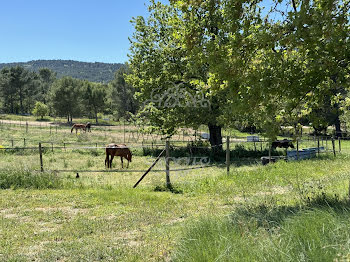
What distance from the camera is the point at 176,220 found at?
6.35 m

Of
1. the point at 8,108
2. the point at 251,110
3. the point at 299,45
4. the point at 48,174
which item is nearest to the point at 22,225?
the point at 48,174

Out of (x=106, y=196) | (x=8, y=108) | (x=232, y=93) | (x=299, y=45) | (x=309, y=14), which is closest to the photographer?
(x=309, y=14)

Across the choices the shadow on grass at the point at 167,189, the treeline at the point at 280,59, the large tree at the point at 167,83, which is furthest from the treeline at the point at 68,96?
the treeline at the point at 280,59

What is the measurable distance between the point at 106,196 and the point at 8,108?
87.2 metres

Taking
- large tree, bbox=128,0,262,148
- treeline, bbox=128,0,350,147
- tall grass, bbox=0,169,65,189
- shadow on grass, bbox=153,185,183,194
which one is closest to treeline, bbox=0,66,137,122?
large tree, bbox=128,0,262,148

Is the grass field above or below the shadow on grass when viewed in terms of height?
above

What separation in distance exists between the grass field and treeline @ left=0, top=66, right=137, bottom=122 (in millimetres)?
41902

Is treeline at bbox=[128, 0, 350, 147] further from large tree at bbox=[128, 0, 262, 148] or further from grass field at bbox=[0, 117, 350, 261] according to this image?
large tree at bbox=[128, 0, 262, 148]

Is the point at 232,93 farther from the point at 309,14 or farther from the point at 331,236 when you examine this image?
the point at 331,236

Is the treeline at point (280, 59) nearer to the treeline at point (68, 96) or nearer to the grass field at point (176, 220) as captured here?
the grass field at point (176, 220)

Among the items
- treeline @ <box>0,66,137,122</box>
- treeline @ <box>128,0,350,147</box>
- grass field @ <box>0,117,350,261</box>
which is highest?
treeline @ <box>0,66,137,122</box>

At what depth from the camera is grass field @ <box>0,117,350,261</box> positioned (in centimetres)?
373

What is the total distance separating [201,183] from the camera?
10031mm

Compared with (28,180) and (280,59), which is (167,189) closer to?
(28,180)
